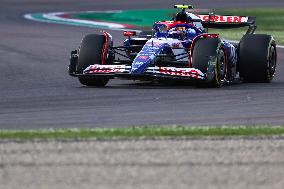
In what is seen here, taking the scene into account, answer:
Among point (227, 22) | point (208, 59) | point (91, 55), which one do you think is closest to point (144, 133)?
point (208, 59)

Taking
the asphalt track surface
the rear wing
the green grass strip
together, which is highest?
the green grass strip

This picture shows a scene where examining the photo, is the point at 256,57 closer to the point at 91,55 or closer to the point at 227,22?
the point at 227,22

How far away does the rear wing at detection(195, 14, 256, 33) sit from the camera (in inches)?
640

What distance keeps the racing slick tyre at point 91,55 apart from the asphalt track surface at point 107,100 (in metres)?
0.16

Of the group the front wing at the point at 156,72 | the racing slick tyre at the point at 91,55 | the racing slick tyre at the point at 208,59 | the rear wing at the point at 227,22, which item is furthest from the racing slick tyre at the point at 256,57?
the racing slick tyre at the point at 91,55

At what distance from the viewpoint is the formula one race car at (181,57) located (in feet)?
46.7

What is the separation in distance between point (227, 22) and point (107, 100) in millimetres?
4205

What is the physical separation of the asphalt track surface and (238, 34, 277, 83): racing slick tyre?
30cm

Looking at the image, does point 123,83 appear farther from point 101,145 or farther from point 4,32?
point 4,32

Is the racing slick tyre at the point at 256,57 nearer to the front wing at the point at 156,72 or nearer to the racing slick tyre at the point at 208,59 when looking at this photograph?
the racing slick tyre at the point at 208,59

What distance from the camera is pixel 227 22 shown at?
1636 centimetres

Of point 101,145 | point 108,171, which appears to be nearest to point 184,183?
point 108,171

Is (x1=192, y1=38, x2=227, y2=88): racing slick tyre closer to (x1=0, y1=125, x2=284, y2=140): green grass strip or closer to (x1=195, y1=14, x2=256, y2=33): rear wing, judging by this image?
(x1=195, y1=14, x2=256, y2=33): rear wing

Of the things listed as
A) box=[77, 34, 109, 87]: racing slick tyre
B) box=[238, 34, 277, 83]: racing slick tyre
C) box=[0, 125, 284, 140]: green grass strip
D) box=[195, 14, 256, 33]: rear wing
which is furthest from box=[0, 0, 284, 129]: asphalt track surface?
box=[0, 125, 284, 140]: green grass strip
